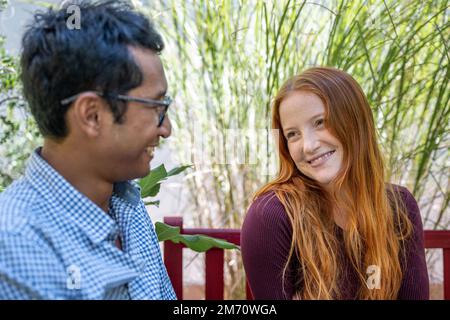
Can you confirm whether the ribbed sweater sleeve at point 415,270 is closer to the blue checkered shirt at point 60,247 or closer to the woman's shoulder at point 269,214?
the woman's shoulder at point 269,214

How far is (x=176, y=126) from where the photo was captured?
8.44 ft

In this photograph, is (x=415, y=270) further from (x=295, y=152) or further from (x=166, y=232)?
(x=166, y=232)

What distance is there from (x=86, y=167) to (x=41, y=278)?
207 millimetres

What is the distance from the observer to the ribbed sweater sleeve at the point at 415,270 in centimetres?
158

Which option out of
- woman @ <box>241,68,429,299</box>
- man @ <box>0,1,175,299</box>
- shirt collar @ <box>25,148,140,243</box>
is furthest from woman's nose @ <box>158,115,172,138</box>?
woman @ <box>241,68,429,299</box>

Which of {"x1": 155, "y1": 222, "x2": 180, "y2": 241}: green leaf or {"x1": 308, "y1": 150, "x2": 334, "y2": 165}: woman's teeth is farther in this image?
{"x1": 155, "y1": 222, "x2": 180, "y2": 241}: green leaf

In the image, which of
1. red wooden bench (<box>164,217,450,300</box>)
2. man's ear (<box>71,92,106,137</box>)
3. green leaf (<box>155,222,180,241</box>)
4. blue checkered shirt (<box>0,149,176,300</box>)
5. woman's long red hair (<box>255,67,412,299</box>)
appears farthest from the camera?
red wooden bench (<box>164,217,450,300</box>)

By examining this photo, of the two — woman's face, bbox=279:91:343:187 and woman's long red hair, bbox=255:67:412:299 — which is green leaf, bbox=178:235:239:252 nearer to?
woman's long red hair, bbox=255:67:412:299

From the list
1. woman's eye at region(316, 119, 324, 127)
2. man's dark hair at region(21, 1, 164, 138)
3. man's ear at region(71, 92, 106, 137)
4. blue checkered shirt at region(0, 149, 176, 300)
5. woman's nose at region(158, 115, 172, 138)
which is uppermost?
man's dark hair at region(21, 1, 164, 138)

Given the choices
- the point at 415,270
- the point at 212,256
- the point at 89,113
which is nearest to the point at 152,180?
the point at 212,256

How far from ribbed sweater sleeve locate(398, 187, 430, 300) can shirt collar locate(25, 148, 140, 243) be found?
2.52ft

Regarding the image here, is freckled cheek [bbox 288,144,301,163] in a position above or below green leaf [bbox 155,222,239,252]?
above

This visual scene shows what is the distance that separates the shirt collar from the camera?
105cm
